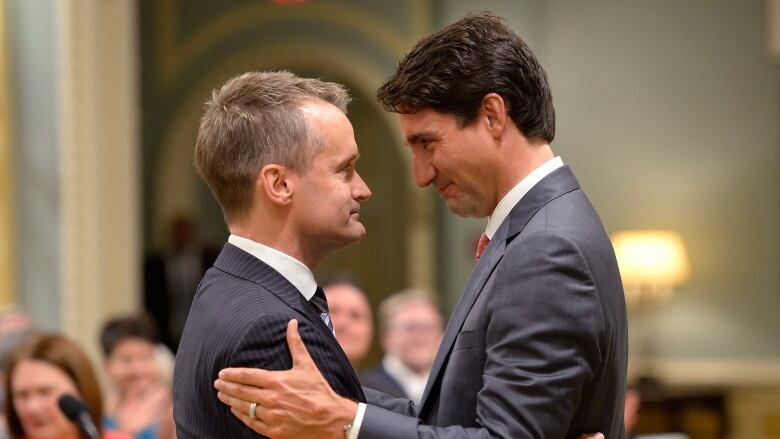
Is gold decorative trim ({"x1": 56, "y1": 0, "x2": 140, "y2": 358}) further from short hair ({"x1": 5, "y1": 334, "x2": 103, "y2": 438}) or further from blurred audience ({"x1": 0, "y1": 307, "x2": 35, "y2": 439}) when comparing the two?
short hair ({"x1": 5, "y1": 334, "x2": 103, "y2": 438})

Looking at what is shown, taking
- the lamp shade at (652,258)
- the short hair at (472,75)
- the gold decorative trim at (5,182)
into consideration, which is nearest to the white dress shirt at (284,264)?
the short hair at (472,75)

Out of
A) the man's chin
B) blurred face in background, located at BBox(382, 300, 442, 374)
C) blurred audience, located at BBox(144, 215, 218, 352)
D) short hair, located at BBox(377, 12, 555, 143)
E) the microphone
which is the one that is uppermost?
short hair, located at BBox(377, 12, 555, 143)

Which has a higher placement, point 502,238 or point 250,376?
point 502,238

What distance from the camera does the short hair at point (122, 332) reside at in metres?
5.40

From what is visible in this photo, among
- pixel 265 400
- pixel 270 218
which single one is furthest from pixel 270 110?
pixel 265 400

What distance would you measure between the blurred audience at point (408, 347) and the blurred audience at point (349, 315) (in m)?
0.43

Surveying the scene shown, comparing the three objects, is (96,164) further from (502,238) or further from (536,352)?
(536,352)

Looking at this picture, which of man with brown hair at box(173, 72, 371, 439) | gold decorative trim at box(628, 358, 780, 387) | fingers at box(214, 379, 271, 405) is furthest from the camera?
gold decorative trim at box(628, 358, 780, 387)

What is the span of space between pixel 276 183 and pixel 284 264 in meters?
0.14

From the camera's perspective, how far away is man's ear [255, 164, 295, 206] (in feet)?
7.25

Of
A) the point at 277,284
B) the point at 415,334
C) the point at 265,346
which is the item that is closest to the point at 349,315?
the point at 415,334

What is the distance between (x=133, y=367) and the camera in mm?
5289

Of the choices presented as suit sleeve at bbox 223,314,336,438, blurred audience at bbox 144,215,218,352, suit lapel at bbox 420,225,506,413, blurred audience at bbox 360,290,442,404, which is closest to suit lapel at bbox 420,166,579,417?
suit lapel at bbox 420,225,506,413

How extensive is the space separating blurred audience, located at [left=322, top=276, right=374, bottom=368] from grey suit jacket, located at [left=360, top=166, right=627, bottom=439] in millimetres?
2617
